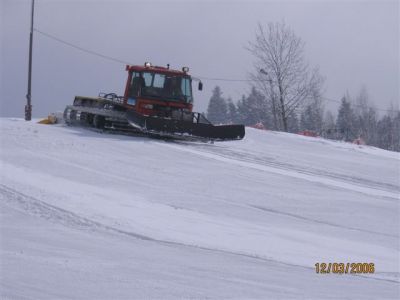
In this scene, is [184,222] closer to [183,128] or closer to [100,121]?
[183,128]

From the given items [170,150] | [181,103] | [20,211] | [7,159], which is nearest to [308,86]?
[181,103]

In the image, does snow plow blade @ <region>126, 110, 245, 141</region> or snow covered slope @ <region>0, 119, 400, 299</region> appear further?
snow plow blade @ <region>126, 110, 245, 141</region>

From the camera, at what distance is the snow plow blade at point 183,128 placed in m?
18.2

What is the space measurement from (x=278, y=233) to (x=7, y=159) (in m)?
6.11

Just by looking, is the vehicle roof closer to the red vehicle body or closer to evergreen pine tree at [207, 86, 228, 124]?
the red vehicle body

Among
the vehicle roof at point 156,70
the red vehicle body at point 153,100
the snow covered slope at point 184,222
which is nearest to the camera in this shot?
the snow covered slope at point 184,222

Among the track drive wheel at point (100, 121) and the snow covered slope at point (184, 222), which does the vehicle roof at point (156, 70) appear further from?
the snow covered slope at point (184, 222)

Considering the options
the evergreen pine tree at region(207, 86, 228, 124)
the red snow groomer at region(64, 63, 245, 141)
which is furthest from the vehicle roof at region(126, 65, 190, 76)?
the evergreen pine tree at region(207, 86, 228, 124)

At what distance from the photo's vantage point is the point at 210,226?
9.71 meters

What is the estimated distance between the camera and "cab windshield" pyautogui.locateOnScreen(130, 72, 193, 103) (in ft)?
66.5
